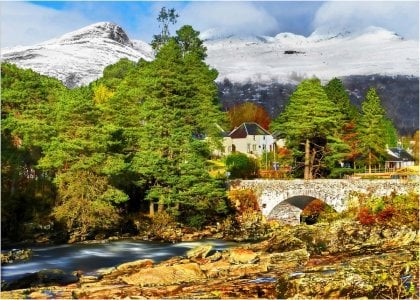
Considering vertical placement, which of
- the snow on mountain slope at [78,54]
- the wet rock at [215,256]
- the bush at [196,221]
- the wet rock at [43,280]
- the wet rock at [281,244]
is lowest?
the wet rock at [43,280]

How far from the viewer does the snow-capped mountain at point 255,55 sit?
1308 inches

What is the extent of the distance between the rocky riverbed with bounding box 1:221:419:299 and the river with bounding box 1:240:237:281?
2.45 feet

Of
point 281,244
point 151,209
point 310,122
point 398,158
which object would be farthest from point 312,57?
point 281,244

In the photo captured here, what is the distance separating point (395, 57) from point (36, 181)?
1137 inches

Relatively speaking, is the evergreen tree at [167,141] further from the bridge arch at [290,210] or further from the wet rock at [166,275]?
the wet rock at [166,275]

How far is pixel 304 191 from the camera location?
2211cm

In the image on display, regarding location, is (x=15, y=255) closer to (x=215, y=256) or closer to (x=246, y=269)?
(x=215, y=256)

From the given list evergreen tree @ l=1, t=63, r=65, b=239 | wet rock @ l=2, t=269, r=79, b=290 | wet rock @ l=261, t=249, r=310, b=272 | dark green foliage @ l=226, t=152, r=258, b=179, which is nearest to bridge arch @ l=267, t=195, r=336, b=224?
dark green foliage @ l=226, t=152, r=258, b=179

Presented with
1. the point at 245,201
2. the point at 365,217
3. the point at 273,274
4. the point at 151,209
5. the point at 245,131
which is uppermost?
the point at 245,131

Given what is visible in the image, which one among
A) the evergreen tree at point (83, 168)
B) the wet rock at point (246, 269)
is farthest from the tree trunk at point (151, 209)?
the wet rock at point (246, 269)

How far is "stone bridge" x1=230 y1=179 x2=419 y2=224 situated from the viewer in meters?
21.4

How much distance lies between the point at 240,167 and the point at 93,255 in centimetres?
1150

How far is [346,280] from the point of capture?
533 inches

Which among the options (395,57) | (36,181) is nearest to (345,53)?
(395,57)
